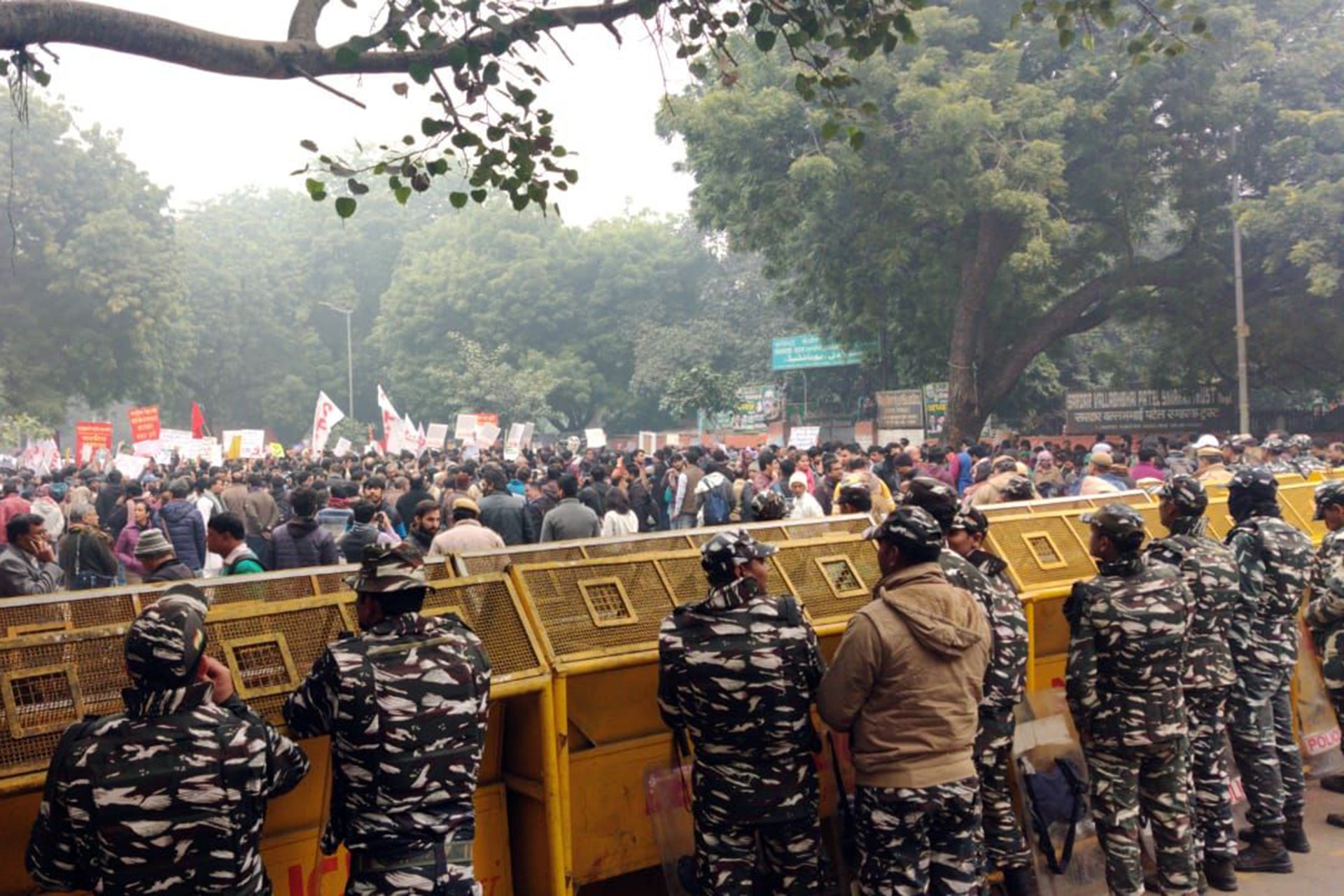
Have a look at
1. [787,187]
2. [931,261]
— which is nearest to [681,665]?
[787,187]

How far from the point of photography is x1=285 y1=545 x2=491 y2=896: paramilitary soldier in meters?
2.93

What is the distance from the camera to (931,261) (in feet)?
69.9

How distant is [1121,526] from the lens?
4.22 m

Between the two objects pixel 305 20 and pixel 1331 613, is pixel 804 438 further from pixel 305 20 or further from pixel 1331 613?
pixel 305 20

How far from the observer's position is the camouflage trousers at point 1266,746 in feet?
17.2

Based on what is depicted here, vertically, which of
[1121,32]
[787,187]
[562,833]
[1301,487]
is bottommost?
[562,833]

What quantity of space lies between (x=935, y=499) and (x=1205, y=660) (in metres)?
1.67

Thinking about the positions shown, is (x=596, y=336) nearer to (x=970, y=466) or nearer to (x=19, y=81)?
(x=970, y=466)

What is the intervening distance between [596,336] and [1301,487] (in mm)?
36721

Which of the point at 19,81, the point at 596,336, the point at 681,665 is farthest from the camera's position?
the point at 596,336

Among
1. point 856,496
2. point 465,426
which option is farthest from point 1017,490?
point 465,426

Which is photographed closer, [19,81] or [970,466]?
[19,81]

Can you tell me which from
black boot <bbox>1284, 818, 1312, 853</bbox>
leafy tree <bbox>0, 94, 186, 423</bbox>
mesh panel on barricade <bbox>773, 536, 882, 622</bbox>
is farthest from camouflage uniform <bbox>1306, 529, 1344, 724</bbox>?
leafy tree <bbox>0, 94, 186, 423</bbox>

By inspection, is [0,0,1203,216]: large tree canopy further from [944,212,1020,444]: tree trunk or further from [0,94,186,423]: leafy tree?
[0,94,186,423]: leafy tree
